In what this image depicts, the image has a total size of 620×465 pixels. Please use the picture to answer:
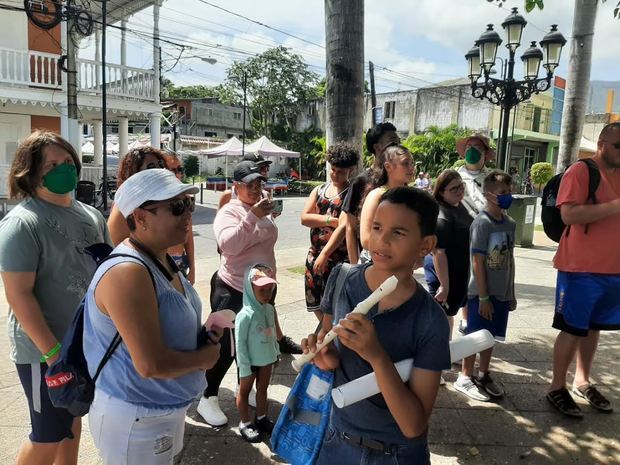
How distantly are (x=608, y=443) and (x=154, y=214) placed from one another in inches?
122

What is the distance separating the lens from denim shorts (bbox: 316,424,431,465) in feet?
5.17

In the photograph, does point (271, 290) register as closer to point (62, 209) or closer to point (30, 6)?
point (62, 209)

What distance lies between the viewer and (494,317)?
3598 millimetres

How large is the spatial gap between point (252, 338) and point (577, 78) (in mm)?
9720

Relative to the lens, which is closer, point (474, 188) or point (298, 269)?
point (474, 188)

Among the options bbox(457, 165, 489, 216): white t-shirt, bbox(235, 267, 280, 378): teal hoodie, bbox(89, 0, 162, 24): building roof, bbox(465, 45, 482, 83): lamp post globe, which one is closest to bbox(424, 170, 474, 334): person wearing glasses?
bbox(457, 165, 489, 216): white t-shirt

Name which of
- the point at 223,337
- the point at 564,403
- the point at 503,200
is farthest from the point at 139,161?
the point at 564,403

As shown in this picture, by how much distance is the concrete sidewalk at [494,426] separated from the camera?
2.79 meters

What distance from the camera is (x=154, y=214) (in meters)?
1.65

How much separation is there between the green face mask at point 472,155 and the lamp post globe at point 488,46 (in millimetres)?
5127

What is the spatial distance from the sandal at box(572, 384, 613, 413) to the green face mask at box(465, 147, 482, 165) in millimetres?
2002

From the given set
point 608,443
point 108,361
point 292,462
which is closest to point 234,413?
point 292,462

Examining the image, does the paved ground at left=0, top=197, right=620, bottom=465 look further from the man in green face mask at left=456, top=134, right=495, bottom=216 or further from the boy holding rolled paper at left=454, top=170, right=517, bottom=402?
the man in green face mask at left=456, top=134, right=495, bottom=216

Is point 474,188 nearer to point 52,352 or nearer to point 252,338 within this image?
point 252,338
